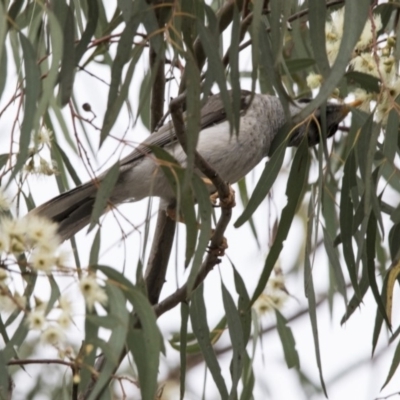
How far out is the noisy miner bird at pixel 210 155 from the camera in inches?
113

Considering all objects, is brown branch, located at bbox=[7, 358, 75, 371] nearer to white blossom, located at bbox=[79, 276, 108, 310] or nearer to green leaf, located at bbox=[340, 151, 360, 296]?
white blossom, located at bbox=[79, 276, 108, 310]

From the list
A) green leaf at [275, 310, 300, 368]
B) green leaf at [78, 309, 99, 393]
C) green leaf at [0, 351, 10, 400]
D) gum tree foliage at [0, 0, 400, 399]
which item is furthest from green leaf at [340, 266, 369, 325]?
→ green leaf at [0, 351, 10, 400]

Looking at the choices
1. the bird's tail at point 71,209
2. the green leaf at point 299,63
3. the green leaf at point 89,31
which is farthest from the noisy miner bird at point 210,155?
the green leaf at point 89,31

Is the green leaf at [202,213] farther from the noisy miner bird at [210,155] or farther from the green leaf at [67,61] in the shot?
the noisy miner bird at [210,155]

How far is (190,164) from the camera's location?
187 centimetres

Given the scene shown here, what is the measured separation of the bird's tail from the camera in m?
2.84

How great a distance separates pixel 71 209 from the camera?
288 cm

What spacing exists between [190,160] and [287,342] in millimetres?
1360

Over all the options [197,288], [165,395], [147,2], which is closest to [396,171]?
[197,288]

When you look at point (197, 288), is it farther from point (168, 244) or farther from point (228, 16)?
point (228, 16)

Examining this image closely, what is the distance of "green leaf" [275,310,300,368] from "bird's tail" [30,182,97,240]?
675 mm

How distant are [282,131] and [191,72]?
110cm

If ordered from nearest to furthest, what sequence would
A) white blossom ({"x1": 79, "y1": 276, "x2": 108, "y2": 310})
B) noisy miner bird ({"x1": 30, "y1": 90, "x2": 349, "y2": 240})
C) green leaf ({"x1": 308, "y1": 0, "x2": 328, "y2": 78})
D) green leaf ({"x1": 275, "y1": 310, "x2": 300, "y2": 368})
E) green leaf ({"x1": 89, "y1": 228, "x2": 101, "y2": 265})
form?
white blossom ({"x1": 79, "y1": 276, "x2": 108, "y2": 310})
green leaf ({"x1": 308, "y1": 0, "x2": 328, "y2": 78})
green leaf ({"x1": 89, "y1": 228, "x2": 101, "y2": 265})
noisy miner bird ({"x1": 30, "y1": 90, "x2": 349, "y2": 240})
green leaf ({"x1": 275, "y1": 310, "x2": 300, "y2": 368})

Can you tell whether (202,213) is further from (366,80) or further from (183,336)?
(366,80)
